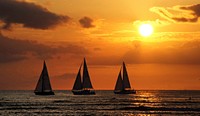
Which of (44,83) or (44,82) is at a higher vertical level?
(44,82)

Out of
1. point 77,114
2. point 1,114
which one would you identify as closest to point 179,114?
point 77,114

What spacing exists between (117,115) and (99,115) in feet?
11.9

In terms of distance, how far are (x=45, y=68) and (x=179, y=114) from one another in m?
97.4

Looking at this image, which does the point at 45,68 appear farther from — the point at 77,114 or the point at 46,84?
the point at 77,114

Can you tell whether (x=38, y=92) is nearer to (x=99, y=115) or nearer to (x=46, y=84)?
(x=46, y=84)

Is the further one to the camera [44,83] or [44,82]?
[44,83]

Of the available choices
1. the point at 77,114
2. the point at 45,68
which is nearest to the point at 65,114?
the point at 77,114

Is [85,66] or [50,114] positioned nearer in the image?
[50,114]

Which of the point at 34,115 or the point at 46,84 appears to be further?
the point at 46,84

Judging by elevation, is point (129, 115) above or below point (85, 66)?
below

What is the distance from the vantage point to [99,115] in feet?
326

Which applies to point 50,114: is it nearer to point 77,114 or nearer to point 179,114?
point 77,114

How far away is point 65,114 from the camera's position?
10269cm

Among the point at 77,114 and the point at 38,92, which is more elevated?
the point at 38,92
